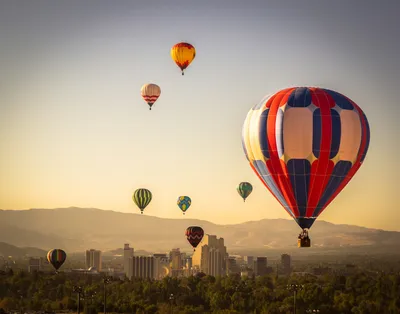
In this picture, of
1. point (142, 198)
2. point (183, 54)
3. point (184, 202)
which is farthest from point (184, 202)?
point (183, 54)

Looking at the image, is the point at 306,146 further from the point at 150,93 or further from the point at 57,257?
the point at 57,257

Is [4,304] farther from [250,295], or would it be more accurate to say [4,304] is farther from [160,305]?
[250,295]

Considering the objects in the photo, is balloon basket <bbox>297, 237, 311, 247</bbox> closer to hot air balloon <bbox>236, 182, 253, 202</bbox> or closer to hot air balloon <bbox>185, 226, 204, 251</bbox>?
hot air balloon <bbox>236, 182, 253, 202</bbox>

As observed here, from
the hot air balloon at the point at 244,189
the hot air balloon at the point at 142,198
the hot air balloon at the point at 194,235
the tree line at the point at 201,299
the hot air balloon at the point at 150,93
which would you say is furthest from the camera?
the hot air balloon at the point at 194,235

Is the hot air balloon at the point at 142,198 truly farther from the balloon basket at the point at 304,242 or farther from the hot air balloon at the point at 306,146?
the balloon basket at the point at 304,242

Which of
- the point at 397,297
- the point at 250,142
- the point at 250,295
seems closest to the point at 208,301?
the point at 250,295

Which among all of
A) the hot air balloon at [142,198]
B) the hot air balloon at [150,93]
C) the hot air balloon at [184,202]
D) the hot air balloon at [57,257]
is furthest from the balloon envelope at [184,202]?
the hot air balloon at [150,93]

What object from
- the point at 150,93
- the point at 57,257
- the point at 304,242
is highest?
the point at 150,93

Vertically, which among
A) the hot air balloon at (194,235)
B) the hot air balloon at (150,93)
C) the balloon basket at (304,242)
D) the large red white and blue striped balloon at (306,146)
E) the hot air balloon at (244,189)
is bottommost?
the balloon basket at (304,242)
